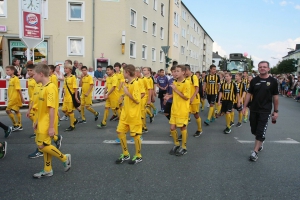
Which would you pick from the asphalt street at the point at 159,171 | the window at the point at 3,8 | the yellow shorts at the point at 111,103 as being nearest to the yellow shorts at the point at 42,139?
the asphalt street at the point at 159,171

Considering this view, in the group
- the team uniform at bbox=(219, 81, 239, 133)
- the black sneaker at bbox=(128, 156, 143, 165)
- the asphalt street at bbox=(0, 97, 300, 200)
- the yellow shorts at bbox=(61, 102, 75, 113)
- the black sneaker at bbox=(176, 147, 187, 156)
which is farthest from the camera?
the team uniform at bbox=(219, 81, 239, 133)

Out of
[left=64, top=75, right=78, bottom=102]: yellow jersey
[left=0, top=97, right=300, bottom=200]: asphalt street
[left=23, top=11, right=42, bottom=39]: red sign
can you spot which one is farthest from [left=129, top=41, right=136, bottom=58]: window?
[left=0, top=97, right=300, bottom=200]: asphalt street

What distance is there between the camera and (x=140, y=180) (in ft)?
13.5

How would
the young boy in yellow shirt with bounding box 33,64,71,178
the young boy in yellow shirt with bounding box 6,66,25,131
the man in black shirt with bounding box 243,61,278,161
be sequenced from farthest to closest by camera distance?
the young boy in yellow shirt with bounding box 6,66,25,131
the man in black shirt with bounding box 243,61,278,161
the young boy in yellow shirt with bounding box 33,64,71,178

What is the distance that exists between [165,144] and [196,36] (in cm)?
5706

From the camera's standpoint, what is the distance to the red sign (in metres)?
10.5

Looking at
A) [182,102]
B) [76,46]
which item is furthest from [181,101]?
[76,46]

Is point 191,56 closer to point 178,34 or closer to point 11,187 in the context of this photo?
point 178,34

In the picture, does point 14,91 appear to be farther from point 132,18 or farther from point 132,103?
point 132,18

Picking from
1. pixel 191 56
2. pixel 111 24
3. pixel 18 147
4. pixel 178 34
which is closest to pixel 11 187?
pixel 18 147

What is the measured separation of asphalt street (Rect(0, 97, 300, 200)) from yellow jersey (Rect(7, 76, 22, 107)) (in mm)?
957

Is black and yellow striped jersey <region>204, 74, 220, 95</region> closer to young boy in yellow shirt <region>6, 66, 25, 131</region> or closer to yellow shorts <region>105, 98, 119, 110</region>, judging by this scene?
yellow shorts <region>105, 98, 119, 110</region>

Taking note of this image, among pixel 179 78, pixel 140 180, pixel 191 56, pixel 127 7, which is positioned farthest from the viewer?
pixel 191 56

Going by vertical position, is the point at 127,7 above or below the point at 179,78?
above
